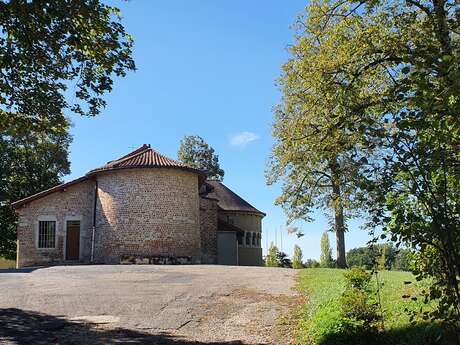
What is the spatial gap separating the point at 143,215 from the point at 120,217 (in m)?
1.42

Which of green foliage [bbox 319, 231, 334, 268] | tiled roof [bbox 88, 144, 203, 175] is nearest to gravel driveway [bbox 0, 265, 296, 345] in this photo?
tiled roof [bbox 88, 144, 203, 175]

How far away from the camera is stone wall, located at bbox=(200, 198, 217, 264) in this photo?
116ft

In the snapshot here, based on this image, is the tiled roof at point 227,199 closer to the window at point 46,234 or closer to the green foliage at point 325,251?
the green foliage at point 325,251

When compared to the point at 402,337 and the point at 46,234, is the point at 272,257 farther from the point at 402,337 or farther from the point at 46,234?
the point at 402,337

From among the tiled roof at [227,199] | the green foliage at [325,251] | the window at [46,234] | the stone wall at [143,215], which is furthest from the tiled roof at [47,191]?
the green foliage at [325,251]

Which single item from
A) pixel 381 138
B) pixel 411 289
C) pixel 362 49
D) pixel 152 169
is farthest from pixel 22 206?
pixel 381 138

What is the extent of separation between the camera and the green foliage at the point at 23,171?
146ft

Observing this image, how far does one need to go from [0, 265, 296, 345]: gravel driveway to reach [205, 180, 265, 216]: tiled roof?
2697cm

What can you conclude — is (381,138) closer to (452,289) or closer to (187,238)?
(452,289)

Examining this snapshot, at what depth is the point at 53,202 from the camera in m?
32.2

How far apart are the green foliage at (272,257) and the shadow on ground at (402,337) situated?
33162 millimetres

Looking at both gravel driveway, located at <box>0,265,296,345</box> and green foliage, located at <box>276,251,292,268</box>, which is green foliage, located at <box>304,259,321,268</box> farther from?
gravel driveway, located at <box>0,265,296,345</box>

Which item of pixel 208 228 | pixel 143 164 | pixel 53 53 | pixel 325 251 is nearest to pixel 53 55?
pixel 53 53

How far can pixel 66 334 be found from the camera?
862cm
